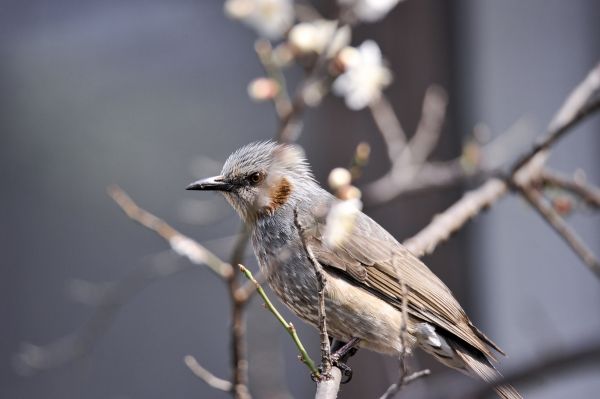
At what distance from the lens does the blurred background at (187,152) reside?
199 inches

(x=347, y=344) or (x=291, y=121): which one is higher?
A: (x=291, y=121)

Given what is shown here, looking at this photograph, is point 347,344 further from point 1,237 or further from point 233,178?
point 1,237

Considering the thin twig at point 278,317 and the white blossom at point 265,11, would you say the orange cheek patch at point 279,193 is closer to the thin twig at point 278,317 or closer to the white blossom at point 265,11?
the white blossom at point 265,11

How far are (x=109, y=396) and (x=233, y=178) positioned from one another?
3042 mm

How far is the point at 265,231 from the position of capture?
272 cm

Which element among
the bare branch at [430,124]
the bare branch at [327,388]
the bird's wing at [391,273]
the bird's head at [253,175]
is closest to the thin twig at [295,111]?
the bird's head at [253,175]

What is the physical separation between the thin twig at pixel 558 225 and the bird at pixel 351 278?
0.43 meters

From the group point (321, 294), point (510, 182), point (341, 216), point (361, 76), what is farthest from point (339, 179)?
point (510, 182)

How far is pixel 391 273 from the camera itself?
2738mm

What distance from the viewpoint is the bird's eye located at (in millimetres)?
2500

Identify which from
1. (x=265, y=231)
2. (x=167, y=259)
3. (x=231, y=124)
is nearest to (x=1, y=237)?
(x=231, y=124)

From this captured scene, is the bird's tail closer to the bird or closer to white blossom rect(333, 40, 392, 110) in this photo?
the bird

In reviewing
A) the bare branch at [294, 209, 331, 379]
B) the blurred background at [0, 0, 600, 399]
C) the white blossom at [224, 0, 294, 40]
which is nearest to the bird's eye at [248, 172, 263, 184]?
the white blossom at [224, 0, 294, 40]

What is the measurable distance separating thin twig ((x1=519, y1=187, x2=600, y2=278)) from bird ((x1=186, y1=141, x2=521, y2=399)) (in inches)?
16.8
